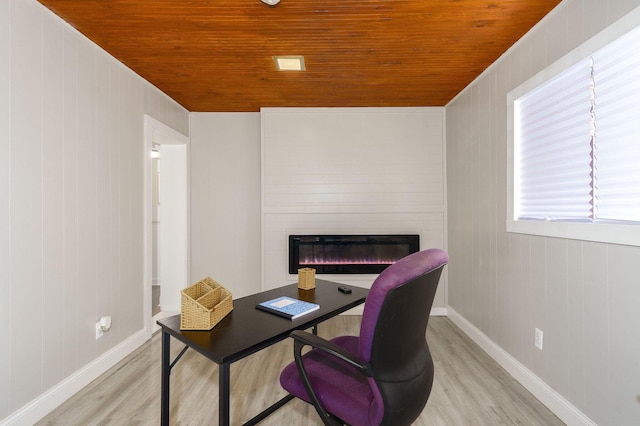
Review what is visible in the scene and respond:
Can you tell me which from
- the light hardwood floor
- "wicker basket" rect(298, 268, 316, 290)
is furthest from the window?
"wicker basket" rect(298, 268, 316, 290)

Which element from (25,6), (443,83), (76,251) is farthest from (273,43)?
(76,251)

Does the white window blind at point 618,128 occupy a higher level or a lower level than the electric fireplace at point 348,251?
higher

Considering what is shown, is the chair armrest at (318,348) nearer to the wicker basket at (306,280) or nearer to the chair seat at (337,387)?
the chair seat at (337,387)

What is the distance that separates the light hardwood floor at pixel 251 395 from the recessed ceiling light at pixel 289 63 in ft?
8.29

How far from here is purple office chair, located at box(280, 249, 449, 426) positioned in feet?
3.49

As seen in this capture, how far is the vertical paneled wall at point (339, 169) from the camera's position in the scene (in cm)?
369

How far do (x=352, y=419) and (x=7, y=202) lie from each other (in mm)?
2102

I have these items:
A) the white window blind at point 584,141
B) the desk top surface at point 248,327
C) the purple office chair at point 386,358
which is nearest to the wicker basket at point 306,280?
the desk top surface at point 248,327

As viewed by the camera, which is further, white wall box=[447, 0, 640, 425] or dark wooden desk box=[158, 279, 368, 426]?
white wall box=[447, 0, 640, 425]

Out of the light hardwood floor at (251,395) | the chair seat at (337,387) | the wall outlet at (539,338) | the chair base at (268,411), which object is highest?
the chair seat at (337,387)

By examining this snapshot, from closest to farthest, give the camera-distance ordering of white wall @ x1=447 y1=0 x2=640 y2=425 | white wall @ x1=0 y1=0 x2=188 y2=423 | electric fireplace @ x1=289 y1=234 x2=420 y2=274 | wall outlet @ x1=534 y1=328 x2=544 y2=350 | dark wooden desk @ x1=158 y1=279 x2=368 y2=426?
dark wooden desk @ x1=158 y1=279 x2=368 y2=426 → white wall @ x1=447 y1=0 x2=640 y2=425 → white wall @ x1=0 y1=0 x2=188 y2=423 → wall outlet @ x1=534 y1=328 x2=544 y2=350 → electric fireplace @ x1=289 y1=234 x2=420 y2=274

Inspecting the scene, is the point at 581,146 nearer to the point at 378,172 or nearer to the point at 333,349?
the point at 333,349

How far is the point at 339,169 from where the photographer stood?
370 centimetres

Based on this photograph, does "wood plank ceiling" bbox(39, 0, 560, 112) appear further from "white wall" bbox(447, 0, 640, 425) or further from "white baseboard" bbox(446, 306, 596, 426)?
"white baseboard" bbox(446, 306, 596, 426)
